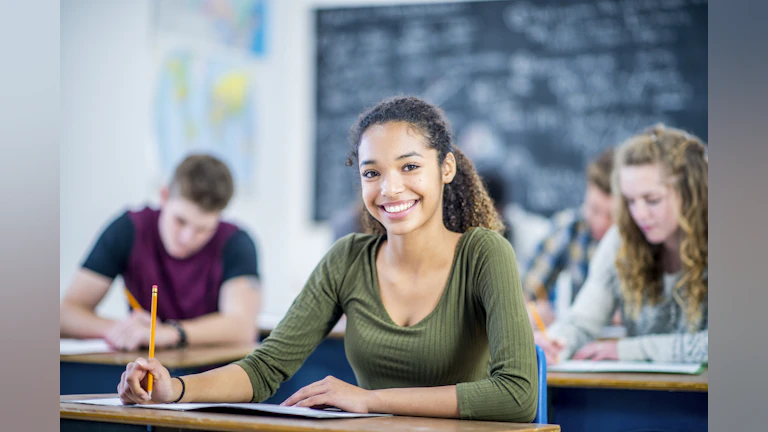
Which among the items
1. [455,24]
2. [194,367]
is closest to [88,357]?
[194,367]

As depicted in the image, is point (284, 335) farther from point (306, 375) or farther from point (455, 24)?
point (455, 24)

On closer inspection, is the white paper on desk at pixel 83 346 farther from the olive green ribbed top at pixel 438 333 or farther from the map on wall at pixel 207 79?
the map on wall at pixel 207 79

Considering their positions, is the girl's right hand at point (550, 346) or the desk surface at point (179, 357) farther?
the girl's right hand at point (550, 346)

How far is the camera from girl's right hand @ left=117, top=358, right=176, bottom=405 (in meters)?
1.62

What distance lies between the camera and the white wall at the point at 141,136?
4.34 m

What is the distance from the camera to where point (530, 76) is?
5.42m

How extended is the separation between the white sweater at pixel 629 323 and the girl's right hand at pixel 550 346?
5 cm

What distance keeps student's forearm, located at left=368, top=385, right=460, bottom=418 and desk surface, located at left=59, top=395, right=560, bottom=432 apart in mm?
33

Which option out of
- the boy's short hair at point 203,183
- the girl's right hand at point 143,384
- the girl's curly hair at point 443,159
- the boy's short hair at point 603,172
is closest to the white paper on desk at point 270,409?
the girl's right hand at point 143,384

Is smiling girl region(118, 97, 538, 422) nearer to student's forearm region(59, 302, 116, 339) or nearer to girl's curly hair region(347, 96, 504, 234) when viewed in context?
girl's curly hair region(347, 96, 504, 234)

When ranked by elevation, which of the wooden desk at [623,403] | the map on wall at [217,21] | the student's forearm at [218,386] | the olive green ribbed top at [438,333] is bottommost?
the wooden desk at [623,403]

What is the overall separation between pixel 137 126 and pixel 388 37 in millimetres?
1845

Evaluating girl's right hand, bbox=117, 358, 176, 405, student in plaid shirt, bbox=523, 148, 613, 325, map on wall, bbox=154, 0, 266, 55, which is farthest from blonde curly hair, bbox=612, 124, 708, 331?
map on wall, bbox=154, 0, 266, 55

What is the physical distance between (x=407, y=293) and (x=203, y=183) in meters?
1.58
